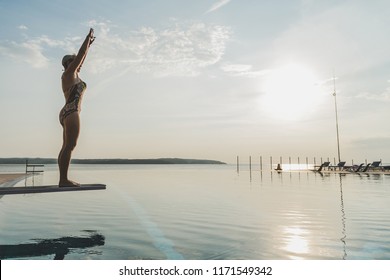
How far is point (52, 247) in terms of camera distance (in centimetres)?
787

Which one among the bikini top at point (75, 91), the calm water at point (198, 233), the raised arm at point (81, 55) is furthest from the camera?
the calm water at point (198, 233)

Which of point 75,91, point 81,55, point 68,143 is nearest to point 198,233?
point 68,143

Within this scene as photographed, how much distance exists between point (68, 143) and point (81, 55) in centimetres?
199

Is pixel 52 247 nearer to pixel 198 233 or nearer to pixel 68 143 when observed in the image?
pixel 68 143

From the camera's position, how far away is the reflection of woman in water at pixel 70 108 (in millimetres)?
7309

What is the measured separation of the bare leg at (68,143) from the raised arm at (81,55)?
1.00 metres

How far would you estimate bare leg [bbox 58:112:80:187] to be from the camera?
732 centimetres

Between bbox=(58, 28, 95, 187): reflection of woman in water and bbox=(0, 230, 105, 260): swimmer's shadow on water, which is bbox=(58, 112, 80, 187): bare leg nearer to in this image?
bbox=(58, 28, 95, 187): reflection of woman in water

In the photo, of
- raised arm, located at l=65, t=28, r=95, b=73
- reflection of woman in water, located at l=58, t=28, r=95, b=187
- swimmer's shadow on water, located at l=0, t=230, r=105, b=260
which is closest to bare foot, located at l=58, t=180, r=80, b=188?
reflection of woman in water, located at l=58, t=28, r=95, b=187

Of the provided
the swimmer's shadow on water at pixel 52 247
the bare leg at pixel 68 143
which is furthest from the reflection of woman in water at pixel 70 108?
the swimmer's shadow on water at pixel 52 247

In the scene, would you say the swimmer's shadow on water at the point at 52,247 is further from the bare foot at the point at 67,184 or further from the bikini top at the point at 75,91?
the bikini top at the point at 75,91

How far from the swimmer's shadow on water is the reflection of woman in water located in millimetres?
1569

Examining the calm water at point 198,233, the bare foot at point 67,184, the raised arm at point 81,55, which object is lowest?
the calm water at point 198,233
